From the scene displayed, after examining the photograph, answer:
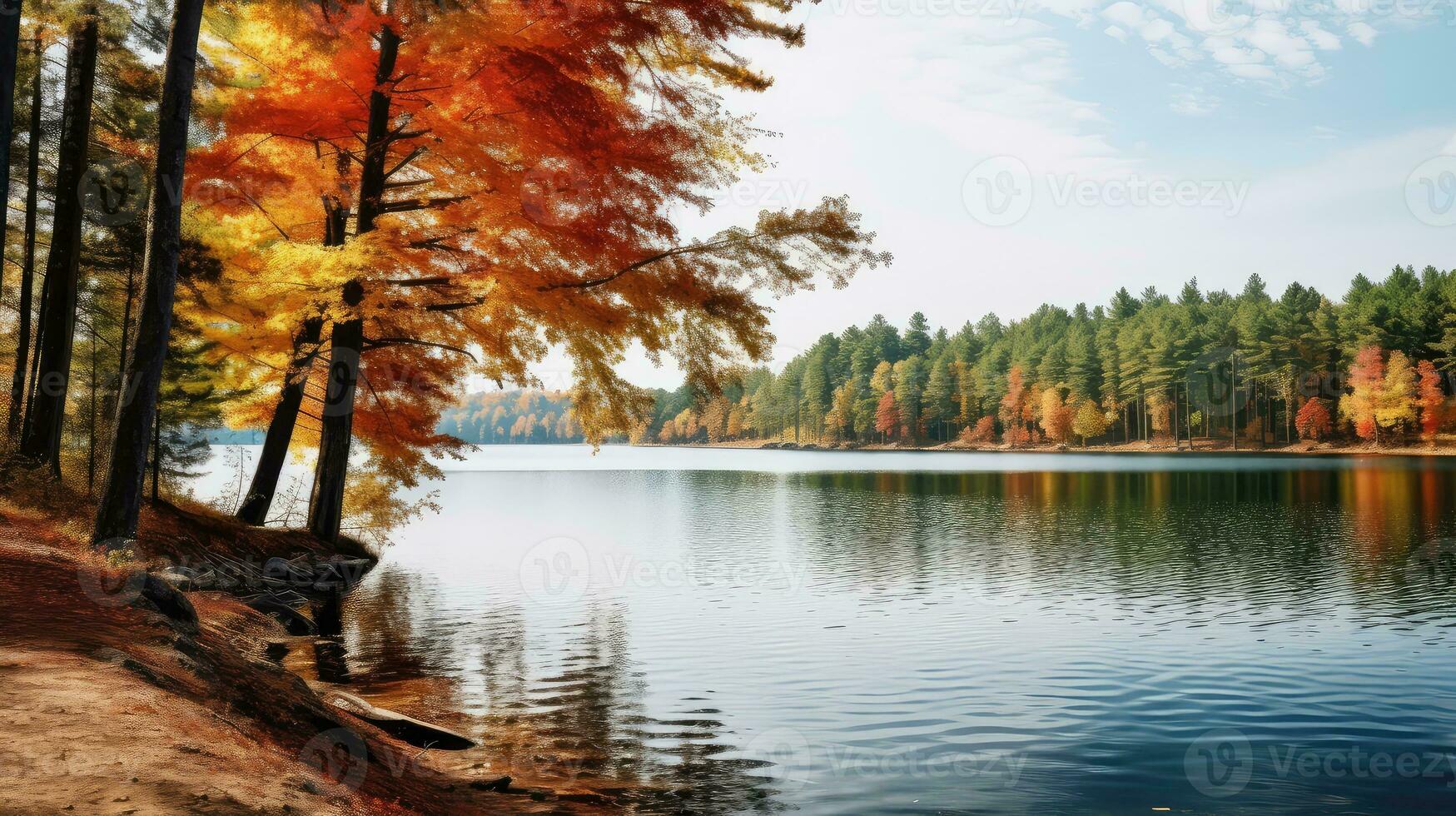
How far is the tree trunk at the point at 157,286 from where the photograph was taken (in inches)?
464

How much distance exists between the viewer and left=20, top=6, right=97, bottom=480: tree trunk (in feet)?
53.3

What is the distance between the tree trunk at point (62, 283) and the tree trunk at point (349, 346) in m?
4.32

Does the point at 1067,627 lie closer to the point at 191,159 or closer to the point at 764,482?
the point at 191,159

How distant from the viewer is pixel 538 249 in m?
16.4

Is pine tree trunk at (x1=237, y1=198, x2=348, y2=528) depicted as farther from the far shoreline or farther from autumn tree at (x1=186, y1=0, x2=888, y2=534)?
the far shoreline

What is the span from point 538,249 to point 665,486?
Result: 164 ft

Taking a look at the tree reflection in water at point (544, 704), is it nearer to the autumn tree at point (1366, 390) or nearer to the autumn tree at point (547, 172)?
the autumn tree at point (547, 172)

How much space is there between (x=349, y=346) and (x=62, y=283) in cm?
478

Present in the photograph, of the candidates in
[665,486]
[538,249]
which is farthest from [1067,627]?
[665,486]

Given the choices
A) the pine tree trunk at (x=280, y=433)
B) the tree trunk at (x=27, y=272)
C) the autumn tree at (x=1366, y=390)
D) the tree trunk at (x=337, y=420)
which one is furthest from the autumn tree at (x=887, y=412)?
the tree trunk at (x=27, y=272)

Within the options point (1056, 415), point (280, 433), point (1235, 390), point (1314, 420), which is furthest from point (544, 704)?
point (1056, 415)

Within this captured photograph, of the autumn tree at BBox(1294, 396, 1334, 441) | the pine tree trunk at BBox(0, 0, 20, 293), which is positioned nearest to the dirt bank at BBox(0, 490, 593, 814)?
the pine tree trunk at BBox(0, 0, 20, 293)

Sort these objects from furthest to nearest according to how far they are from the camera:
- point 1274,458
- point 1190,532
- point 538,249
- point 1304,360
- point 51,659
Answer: point 1304,360 < point 1274,458 < point 1190,532 < point 538,249 < point 51,659

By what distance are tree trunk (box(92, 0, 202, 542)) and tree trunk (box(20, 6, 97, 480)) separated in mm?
5596
